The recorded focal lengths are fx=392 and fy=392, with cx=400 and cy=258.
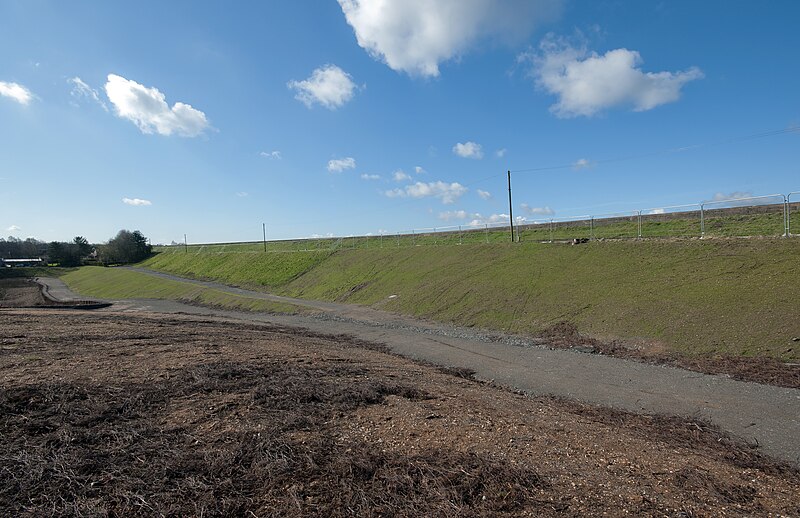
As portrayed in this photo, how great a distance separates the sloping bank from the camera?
46.8 ft

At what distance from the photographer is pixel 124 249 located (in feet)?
294

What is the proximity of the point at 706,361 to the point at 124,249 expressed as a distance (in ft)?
349

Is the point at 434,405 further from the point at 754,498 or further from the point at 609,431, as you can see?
the point at 754,498

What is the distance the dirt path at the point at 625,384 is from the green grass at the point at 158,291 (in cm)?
1563

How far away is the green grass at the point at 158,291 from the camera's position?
32.4 m

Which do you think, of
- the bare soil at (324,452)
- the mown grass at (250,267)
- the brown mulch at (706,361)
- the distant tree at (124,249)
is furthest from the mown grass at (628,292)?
the distant tree at (124,249)

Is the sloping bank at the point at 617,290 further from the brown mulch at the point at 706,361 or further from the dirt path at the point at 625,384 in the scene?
the dirt path at the point at 625,384

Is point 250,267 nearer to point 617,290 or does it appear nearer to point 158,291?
point 158,291

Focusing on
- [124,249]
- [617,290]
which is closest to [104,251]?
[124,249]

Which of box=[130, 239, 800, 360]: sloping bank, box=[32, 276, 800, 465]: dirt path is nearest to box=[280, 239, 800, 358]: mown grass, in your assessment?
box=[130, 239, 800, 360]: sloping bank

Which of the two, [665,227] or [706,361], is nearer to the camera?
[706,361]

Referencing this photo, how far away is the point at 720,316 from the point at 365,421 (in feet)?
51.7

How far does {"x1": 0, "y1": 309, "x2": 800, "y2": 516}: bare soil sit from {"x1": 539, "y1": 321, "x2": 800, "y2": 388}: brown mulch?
17.4 ft

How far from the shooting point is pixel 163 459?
160 inches
